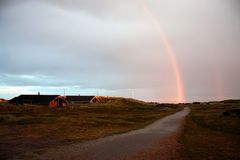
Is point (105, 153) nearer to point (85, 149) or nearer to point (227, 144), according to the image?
point (85, 149)

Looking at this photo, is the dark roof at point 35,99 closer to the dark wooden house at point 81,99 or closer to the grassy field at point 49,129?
the dark wooden house at point 81,99

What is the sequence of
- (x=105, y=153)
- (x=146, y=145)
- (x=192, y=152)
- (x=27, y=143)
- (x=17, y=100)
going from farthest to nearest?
(x=17, y=100) → (x=27, y=143) → (x=146, y=145) → (x=192, y=152) → (x=105, y=153)

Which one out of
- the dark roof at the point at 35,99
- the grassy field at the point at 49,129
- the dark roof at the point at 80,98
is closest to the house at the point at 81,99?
the dark roof at the point at 80,98

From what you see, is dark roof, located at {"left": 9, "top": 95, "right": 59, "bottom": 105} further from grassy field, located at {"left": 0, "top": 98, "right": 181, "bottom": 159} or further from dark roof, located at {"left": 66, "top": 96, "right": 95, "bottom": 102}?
grassy field, located at {"left": 0, "top": 98, "right": 181, "bottom": 159}

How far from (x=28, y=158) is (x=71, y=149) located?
330cm

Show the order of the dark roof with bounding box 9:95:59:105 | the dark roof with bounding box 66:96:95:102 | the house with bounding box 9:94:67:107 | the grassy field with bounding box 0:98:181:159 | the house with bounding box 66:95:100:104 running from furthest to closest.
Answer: the dark roof with bounding box 66:96:95:102 < the house with bounding box 66:95:100:104 < the dark roof with bounding box 9:95:59:105 < the house with bounding box 9:94:67:107 < the grassy field with bounding box 0:98:181:159

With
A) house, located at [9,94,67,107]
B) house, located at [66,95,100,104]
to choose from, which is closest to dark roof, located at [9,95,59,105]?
house, located at [9,94,67,107]

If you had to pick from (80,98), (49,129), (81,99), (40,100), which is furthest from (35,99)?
(49,129)

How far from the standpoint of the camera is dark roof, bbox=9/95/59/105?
95.9m

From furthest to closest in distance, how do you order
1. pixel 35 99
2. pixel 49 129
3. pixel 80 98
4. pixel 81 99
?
pixel 80 98, pixel 81 99, pixel 35 99, pixel 49 129

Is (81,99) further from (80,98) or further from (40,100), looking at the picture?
(40,100)

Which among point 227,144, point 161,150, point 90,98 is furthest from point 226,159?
point 90,98

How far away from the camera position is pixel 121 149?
701 inches

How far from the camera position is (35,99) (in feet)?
322
